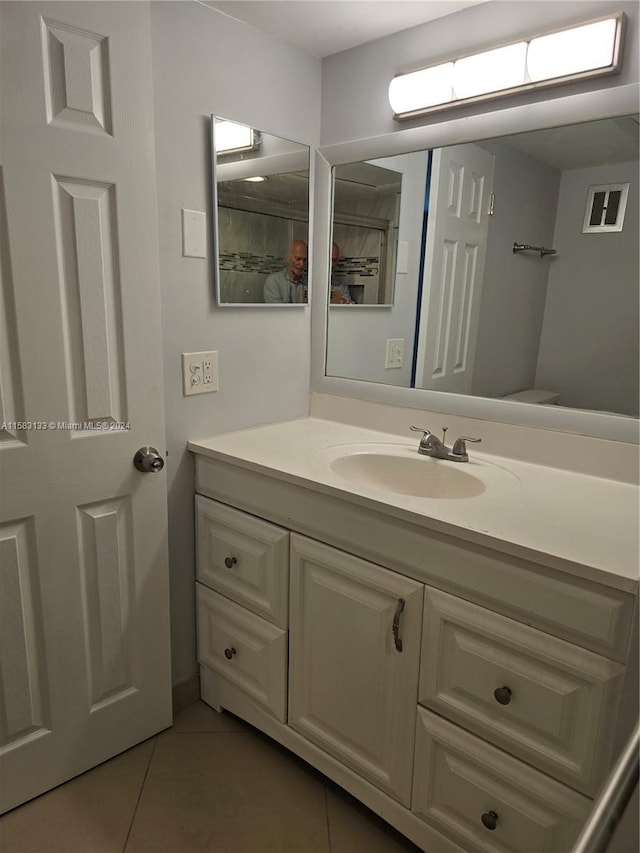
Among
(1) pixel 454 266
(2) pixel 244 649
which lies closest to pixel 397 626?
(2) pixel 244 649

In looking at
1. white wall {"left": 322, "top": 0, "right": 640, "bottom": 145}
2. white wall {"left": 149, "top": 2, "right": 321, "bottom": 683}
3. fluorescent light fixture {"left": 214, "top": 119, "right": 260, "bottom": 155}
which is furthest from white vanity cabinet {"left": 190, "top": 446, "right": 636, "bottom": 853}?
white wall {"left": 322, "top": 0, "right": 640, "bottom": 145}

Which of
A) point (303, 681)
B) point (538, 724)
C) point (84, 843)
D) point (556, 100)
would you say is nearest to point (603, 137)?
point (556, 100)

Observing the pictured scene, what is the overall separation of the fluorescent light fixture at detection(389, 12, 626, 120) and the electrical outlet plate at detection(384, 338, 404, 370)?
24.9 inches

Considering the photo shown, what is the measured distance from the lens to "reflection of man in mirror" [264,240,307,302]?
173 centimetres

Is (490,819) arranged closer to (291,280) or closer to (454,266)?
(454,266)

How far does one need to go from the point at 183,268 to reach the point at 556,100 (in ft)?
3.31

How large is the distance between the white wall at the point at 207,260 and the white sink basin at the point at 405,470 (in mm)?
380

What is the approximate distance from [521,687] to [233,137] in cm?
152

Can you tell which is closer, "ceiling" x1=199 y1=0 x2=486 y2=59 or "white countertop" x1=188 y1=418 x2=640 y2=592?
"white countertop" x1=188 y1=418 x2=640 y2=592

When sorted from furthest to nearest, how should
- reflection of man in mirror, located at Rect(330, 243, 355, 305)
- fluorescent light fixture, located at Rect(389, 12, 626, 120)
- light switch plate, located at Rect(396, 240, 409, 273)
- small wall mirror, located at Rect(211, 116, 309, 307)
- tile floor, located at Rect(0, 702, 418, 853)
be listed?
reflection of man in mirror, located at Rect(330, 243, 355, 305) → light switch plate, located at Rect(396, 240, 409, 273) → small wall mirror, located at Rect(211, 116, 309, 307) → tile floor, located at Rect(0, 702, 418, 853) → fluorescent light fixture, located at Rect(389, 12, 626, 120)

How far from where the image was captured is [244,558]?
1.53 metres

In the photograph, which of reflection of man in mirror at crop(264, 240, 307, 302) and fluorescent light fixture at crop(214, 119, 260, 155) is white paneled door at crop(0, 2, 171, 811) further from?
reflection of man in mirror at crop(264, 240, 307, 302)

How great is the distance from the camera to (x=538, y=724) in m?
1.02

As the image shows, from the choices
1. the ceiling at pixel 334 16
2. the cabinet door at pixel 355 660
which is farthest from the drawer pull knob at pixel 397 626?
the ceiling at pixel 334 16
